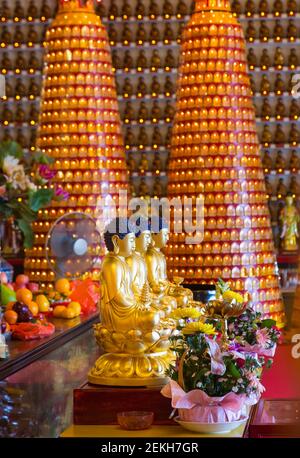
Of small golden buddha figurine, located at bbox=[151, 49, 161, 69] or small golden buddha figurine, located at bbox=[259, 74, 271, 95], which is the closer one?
small golden buddha figurine, located at bbox=[259, 74, 271, 95]

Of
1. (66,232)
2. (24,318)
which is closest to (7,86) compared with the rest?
(66,232)

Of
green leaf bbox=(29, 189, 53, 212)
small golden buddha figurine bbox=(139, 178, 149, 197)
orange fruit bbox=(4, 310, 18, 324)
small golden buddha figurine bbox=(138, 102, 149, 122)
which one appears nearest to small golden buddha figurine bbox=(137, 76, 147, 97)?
small golden buddha figurine bbox=(138, 102, 149, 122)

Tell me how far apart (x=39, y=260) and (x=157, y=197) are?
1890 millimetres

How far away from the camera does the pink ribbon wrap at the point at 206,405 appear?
2.55 metres

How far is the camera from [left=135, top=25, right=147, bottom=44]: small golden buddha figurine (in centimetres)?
948

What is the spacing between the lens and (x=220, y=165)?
7.46m

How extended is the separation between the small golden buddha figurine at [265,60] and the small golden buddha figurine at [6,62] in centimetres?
236

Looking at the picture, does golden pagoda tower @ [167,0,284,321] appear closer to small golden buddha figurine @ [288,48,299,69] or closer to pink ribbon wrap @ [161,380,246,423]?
small golden buddha figurine @ [288,48,299,69]

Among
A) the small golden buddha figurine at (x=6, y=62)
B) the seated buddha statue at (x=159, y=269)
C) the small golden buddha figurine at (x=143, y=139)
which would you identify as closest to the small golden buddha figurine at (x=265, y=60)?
the small golden buddha figurine at (x=143, y=139)

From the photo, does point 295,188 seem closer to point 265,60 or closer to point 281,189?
point 281,189

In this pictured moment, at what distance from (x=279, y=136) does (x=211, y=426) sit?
276 inches

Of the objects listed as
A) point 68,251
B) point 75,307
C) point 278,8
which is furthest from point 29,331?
point 278,8

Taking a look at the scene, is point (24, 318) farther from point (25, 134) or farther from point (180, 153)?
point (25, 134)

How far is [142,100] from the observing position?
9.59m
